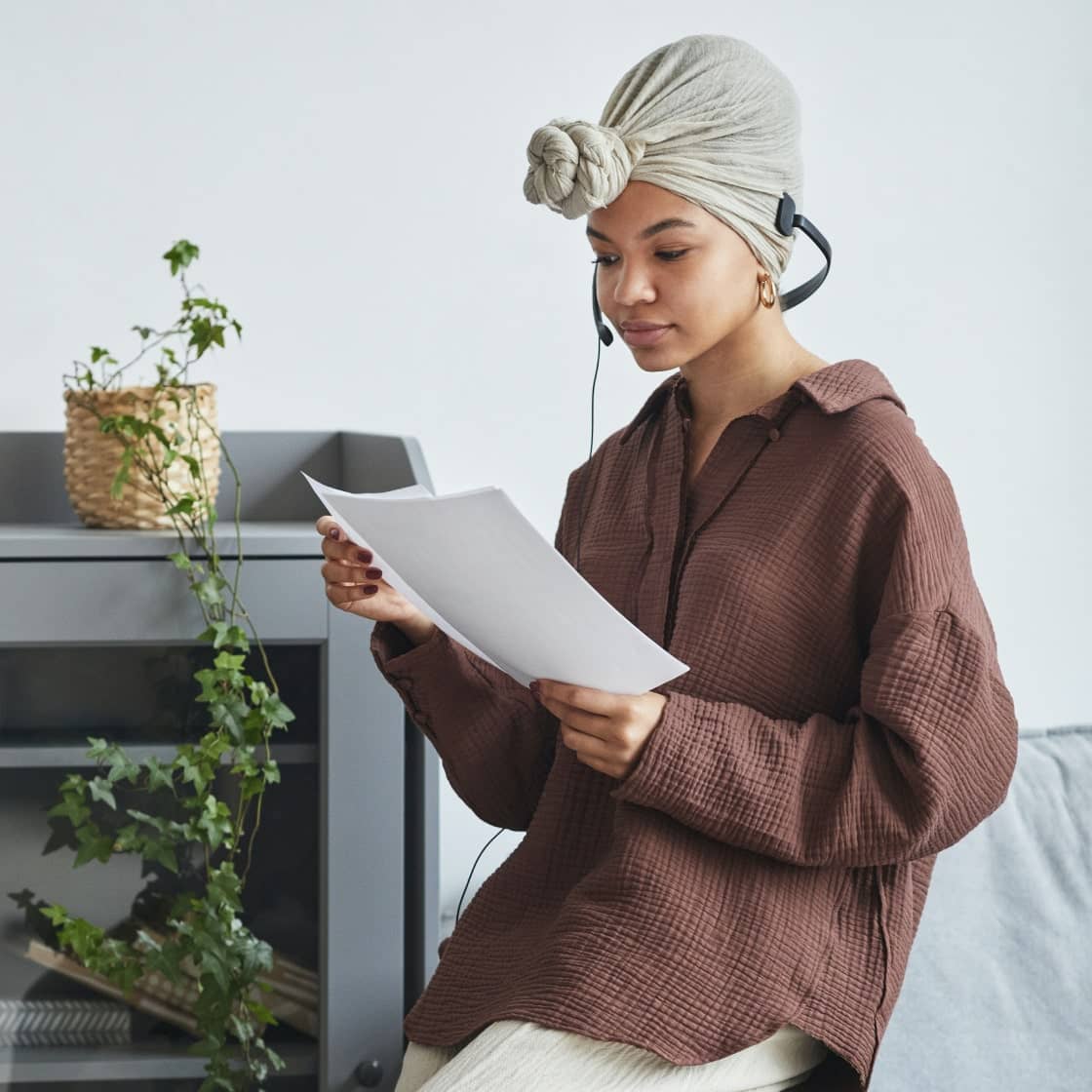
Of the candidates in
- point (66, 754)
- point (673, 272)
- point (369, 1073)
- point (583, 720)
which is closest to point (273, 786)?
point (66, 754)

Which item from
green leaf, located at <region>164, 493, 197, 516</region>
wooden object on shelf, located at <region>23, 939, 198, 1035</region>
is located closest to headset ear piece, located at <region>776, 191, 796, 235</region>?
green leaf, located at <region>164, 493, 197, 516</region>

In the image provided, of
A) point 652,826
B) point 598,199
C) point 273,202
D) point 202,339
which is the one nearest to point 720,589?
point 652,826

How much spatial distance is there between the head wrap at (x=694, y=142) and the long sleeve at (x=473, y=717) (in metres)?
0.40

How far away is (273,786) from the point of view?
1.48 metres

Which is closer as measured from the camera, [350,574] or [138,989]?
[350,574]

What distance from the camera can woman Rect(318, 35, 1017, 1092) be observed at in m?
0.93

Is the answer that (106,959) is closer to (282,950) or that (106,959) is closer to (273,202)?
(282,950)

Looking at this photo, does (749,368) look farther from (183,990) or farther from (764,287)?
(183,990)

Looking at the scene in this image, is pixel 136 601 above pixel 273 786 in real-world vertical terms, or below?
above

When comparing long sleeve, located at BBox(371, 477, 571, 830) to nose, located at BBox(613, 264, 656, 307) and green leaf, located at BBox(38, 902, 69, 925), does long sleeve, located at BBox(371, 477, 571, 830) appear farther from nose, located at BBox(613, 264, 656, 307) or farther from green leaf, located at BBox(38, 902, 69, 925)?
green leaf, located at BBox(38, 902, 69, 925)

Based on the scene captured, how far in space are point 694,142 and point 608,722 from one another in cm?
44

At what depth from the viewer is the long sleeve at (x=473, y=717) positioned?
1.18 meters

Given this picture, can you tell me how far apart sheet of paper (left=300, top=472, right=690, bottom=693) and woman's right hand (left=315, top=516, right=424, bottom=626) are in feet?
0.44

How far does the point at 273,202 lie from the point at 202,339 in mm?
425
